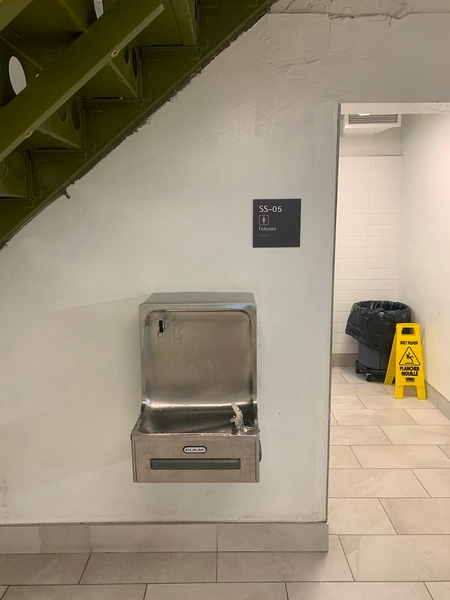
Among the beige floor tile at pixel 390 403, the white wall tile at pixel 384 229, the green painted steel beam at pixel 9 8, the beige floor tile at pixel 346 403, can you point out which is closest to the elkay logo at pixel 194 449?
the green painted steel beam at pixel 9 8

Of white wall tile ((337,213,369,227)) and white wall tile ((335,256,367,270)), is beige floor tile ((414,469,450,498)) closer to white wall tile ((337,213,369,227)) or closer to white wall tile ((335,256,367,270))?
white wall tile ((335,256,367,270))

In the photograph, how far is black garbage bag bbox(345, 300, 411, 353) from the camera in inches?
169

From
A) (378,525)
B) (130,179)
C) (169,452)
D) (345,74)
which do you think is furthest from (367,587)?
(345,74)

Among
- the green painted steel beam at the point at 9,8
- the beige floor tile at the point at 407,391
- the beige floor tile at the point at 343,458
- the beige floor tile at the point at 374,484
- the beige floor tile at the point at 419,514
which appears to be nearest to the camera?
the green painted steel beam at the point at 9,8

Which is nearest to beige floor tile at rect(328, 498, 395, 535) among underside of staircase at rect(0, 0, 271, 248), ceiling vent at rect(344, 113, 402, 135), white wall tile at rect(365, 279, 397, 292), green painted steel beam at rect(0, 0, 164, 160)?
underside of staircase at rect(0, 0, 271, 248)

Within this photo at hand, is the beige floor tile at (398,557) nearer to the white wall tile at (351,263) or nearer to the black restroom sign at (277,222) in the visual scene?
the black restroom sign at (277,222)

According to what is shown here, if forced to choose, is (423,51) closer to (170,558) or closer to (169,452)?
(169,452)

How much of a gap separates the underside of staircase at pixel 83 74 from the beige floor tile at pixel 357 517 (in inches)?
88.2

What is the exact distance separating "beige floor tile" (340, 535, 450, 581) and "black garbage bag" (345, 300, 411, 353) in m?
2.22

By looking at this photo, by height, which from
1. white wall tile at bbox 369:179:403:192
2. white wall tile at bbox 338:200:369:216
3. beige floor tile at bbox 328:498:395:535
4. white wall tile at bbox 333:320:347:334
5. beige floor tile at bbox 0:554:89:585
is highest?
white wall tile at bbox 369:179:403:192

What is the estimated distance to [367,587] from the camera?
202cm

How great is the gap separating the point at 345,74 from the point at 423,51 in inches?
13.5

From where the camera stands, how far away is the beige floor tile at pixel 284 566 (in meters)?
2.08

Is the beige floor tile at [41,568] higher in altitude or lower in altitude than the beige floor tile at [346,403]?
lower
